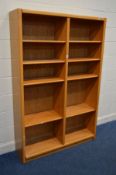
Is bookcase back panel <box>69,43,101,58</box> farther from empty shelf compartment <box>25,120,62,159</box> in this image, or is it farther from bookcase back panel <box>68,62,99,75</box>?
empty shelf compartment <box>25,120,62,159</box>

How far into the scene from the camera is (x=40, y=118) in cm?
245

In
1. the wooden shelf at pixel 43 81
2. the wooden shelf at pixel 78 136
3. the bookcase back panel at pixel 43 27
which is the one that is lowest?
the wooden shelf at pixel 78 136

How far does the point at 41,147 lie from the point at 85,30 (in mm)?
1764

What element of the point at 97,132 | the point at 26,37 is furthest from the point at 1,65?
the point at 97,132

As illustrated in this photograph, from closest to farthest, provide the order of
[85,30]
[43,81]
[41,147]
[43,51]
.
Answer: [43,81], [43,51], [41,147], [85,30]

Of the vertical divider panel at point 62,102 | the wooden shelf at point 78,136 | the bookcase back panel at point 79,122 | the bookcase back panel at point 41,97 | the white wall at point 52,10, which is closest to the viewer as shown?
the white wall at point 52,10

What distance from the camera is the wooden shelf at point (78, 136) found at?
8.99 feet

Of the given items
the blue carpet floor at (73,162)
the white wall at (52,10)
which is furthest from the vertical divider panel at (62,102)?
the white wall at (52,10)

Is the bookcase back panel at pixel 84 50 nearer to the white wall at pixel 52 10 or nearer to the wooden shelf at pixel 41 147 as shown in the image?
the white wall at pixel 52 10

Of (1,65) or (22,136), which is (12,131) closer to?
(22,136)

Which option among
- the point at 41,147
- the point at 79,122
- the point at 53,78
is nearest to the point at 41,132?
the point at 41,147

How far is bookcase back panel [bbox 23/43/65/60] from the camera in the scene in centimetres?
231

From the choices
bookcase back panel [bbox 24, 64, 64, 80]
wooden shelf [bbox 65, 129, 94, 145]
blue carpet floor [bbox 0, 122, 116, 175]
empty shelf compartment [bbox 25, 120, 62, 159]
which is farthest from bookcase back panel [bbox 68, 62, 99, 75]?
blue carpet floor [bbox 0, 122, 116, 175]

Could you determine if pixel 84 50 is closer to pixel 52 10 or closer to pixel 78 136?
pixel 52 10
